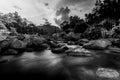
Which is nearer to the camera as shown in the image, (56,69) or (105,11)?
(56,69)

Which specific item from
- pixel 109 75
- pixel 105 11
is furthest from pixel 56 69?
pixel 105 11

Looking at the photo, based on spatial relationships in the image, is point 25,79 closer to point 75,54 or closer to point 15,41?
point 75,54

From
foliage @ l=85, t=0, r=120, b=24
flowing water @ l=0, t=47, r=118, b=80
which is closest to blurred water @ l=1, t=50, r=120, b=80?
flowing water @ l=0, t=47, r=118, b=80

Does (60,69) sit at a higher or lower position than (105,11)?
lower

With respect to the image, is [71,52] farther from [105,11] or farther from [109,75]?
[105,11]

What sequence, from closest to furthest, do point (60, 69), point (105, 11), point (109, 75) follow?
1. point (109, 75)
2. point (60, 69)
3. point (105, 11)

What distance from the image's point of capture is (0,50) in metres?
19.6

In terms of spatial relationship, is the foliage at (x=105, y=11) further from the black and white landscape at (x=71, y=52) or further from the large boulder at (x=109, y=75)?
the large boulder at (x=109, y=75)

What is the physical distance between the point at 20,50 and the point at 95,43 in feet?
62.0

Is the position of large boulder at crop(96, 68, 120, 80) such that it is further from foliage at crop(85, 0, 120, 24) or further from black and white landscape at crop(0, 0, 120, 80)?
foliage at crop(85, 0, 120, 24)

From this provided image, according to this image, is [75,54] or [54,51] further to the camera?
[54,51]

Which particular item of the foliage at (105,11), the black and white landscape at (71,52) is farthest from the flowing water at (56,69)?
the foliage at (105,11)

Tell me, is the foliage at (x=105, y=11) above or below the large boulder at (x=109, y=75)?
above

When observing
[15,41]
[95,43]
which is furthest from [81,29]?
[15,41]
